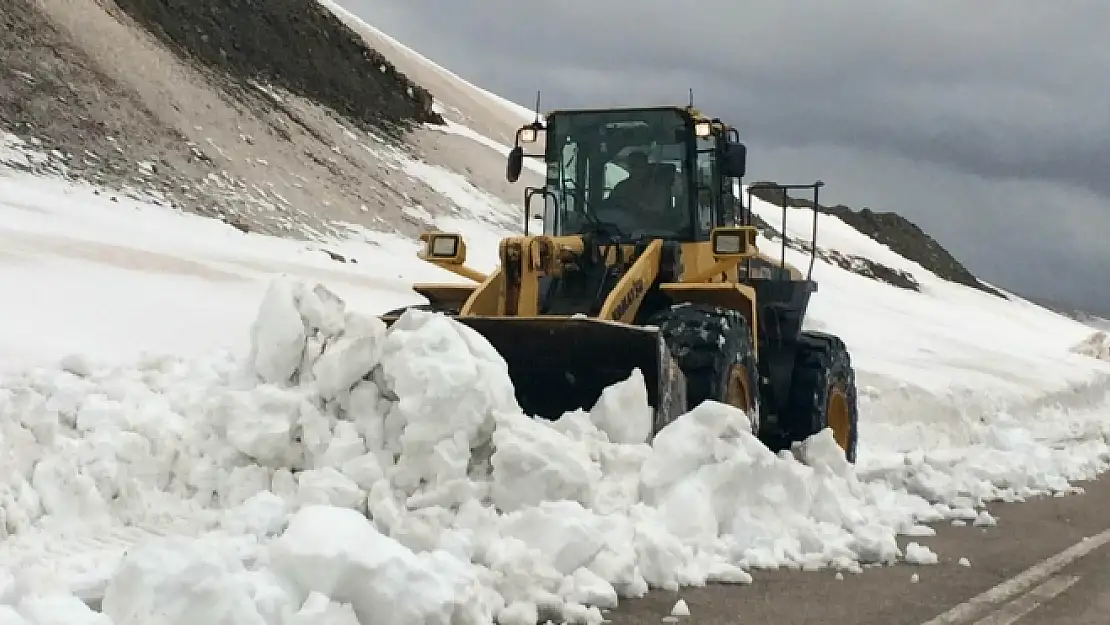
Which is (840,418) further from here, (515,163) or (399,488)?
(399,488)

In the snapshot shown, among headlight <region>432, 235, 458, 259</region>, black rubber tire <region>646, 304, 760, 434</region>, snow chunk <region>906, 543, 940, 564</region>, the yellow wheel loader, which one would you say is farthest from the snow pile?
snow chunk <region>906, 543, 940, 564</region>

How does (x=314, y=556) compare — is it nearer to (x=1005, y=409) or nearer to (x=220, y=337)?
(x=220, y=337)

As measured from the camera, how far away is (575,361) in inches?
271

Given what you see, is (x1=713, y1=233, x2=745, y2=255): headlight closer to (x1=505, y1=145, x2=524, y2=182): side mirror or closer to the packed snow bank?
the packed snow bank

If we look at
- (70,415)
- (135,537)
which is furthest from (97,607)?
(70,415)

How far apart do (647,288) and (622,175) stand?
109cm

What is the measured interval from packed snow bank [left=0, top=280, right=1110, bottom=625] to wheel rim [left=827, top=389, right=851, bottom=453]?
238 centimetres

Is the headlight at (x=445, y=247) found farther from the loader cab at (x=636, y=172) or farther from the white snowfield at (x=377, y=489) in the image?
the white snowfield at (x=377, y=489)

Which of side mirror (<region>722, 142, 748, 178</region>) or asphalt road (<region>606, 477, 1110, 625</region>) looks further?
side mirror (<region>722, 142, 748, 178</region>)

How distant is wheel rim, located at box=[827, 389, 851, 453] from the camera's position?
31.9 feet

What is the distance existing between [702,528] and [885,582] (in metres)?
0.90

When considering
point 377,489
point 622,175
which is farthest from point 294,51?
point 377,489

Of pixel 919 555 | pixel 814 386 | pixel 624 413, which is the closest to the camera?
pixel 919 555

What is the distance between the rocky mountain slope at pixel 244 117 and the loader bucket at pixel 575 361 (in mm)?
14673
